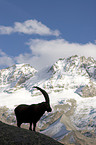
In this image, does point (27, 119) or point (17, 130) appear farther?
point (27, 119)

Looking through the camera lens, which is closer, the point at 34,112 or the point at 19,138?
the point at 19,138

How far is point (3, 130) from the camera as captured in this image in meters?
14.4

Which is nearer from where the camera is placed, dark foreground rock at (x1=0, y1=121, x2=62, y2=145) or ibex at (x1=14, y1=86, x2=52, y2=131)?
dark foreground rock at (x1=0, y1=121, x2=62, y2=145)

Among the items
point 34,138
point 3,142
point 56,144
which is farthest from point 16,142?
point 56,144

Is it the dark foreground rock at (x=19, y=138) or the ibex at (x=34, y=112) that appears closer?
the dark foreground rock at (x=19, y=138)

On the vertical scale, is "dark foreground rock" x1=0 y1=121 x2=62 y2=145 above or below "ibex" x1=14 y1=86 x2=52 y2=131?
below

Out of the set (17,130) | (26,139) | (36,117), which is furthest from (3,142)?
(36,117)

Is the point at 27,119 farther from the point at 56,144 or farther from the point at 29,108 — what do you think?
the point at 56,144

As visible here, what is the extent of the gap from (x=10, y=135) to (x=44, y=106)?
3.72 metres

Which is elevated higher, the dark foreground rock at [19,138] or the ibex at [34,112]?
the ibex at [34,112]

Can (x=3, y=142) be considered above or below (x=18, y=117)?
below

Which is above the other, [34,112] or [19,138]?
[34,112]

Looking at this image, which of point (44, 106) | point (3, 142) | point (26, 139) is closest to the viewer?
point (3, 142)

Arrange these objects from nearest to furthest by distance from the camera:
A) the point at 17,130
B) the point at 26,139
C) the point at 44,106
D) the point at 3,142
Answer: the point at 3,142 < the point at 26,139 < the point at 17,130 < the point at 44,106
